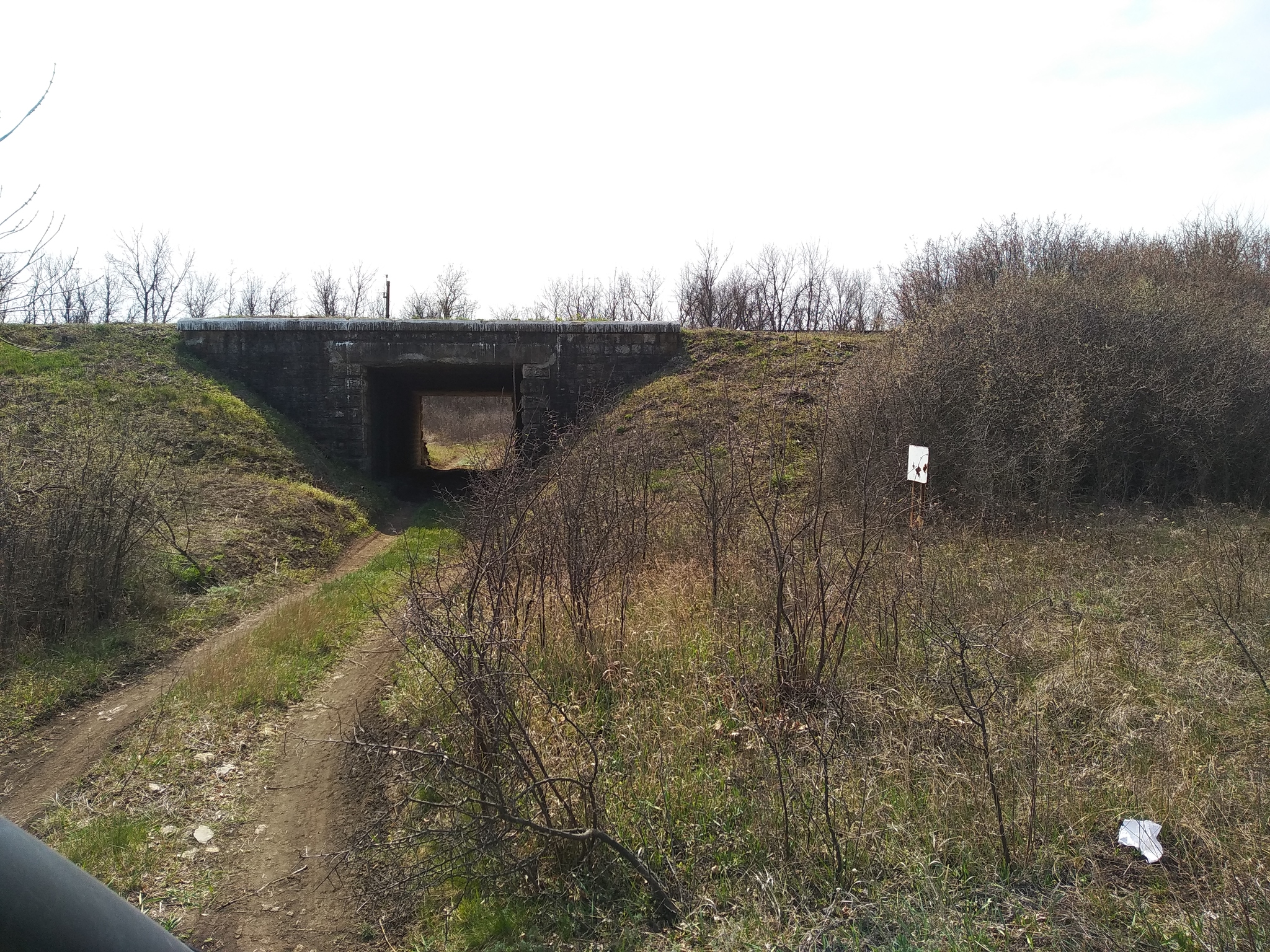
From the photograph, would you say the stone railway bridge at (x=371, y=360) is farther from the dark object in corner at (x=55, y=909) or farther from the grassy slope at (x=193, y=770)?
the dark object in corner at (x=55, y=909)

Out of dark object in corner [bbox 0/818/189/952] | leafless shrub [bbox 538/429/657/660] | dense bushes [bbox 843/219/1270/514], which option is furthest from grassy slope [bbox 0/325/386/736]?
dense bushes [bbox 843/219/1270/514]

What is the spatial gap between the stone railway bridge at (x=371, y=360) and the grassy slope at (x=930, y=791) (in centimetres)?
1161

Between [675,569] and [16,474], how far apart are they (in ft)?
23.3

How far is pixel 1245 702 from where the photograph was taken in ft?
15.7

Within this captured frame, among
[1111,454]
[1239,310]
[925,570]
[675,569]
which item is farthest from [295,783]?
[1239,310]

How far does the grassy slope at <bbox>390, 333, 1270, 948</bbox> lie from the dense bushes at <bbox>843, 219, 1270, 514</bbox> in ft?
14.1

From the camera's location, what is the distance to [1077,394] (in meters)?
11.4

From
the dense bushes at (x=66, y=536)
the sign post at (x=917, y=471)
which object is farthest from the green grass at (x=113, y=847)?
the sign post at (x=917, y=471)

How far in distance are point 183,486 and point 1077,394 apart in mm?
13986

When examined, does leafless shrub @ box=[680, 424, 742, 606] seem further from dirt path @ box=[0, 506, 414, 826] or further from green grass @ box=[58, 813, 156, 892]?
dirt path @ box=[0, 506, 414, 826]

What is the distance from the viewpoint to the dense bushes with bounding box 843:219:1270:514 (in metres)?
11.0

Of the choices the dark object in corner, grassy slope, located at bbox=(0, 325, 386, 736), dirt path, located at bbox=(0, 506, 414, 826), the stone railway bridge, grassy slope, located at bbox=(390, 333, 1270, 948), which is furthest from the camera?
the stone railway bridge

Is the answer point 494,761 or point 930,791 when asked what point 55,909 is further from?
point 930,791

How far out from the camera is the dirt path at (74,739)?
5027 millimetres
